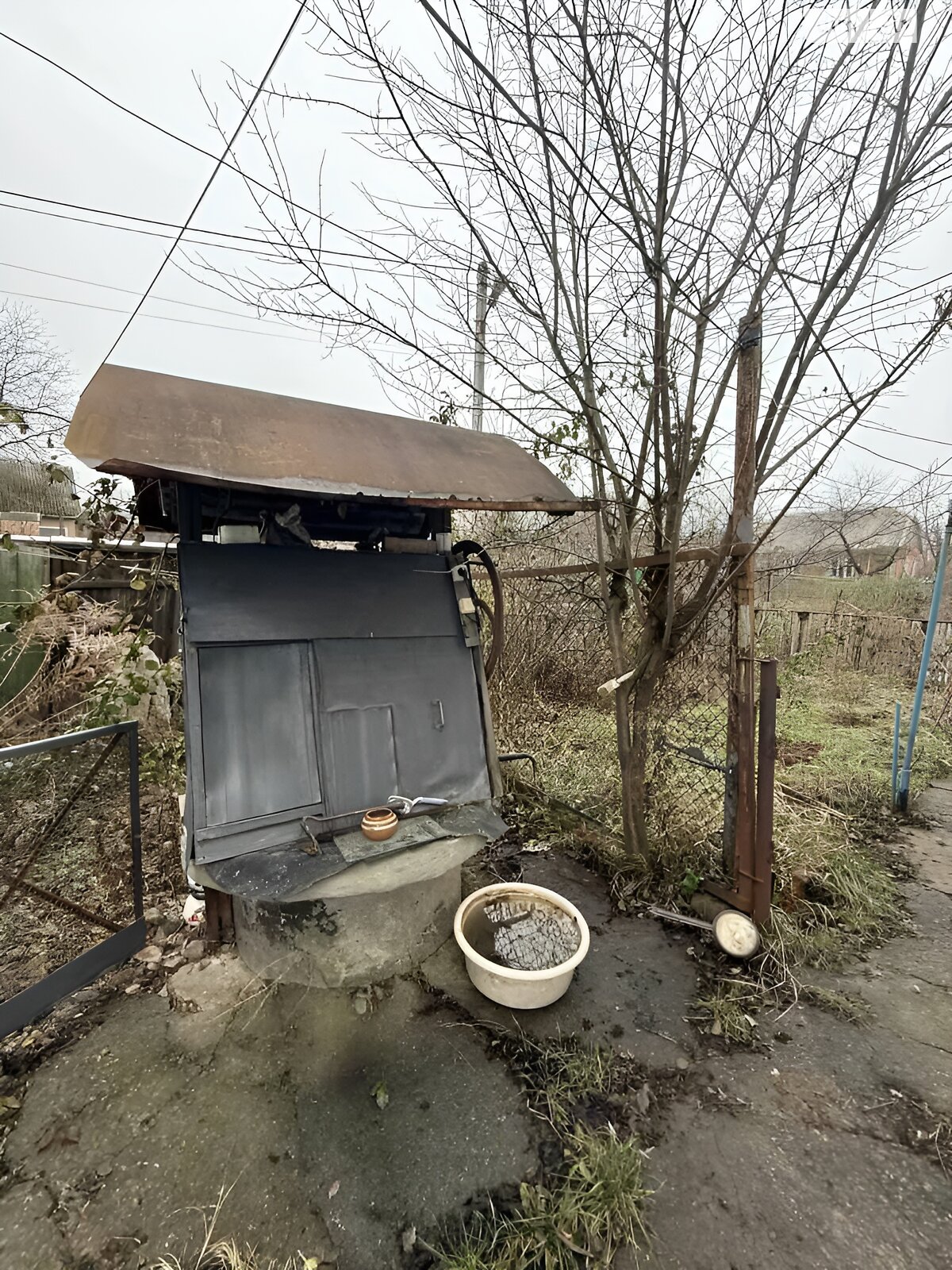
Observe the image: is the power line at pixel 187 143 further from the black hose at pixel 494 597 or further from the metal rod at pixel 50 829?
the metal rod at pixel 50 829

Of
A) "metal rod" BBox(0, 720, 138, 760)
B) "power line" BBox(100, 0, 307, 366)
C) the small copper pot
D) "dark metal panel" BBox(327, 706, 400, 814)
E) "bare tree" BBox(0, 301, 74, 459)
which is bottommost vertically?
the small copper pot

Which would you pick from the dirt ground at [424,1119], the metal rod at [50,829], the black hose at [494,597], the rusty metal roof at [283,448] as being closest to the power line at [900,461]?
the rusty metal roof at [283,448]

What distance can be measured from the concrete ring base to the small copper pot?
35cm

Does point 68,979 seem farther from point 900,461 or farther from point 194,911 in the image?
point 900,461

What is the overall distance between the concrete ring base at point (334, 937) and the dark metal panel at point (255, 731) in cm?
54

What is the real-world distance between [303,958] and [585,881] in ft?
6.02

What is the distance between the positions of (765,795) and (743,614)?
2.96 ft

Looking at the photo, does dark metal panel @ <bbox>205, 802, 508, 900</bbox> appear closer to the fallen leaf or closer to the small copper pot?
the small copper pot

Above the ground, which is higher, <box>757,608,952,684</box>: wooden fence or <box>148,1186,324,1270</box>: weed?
<box>757,608,952,684</box>: wooden fence

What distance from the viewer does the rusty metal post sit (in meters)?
2.44

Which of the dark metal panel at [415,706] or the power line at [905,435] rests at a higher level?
the power line at [905,435]

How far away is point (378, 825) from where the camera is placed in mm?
2139

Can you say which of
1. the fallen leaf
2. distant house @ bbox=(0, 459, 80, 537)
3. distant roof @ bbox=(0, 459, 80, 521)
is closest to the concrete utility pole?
the fallen leaf

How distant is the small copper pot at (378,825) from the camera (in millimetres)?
2131
